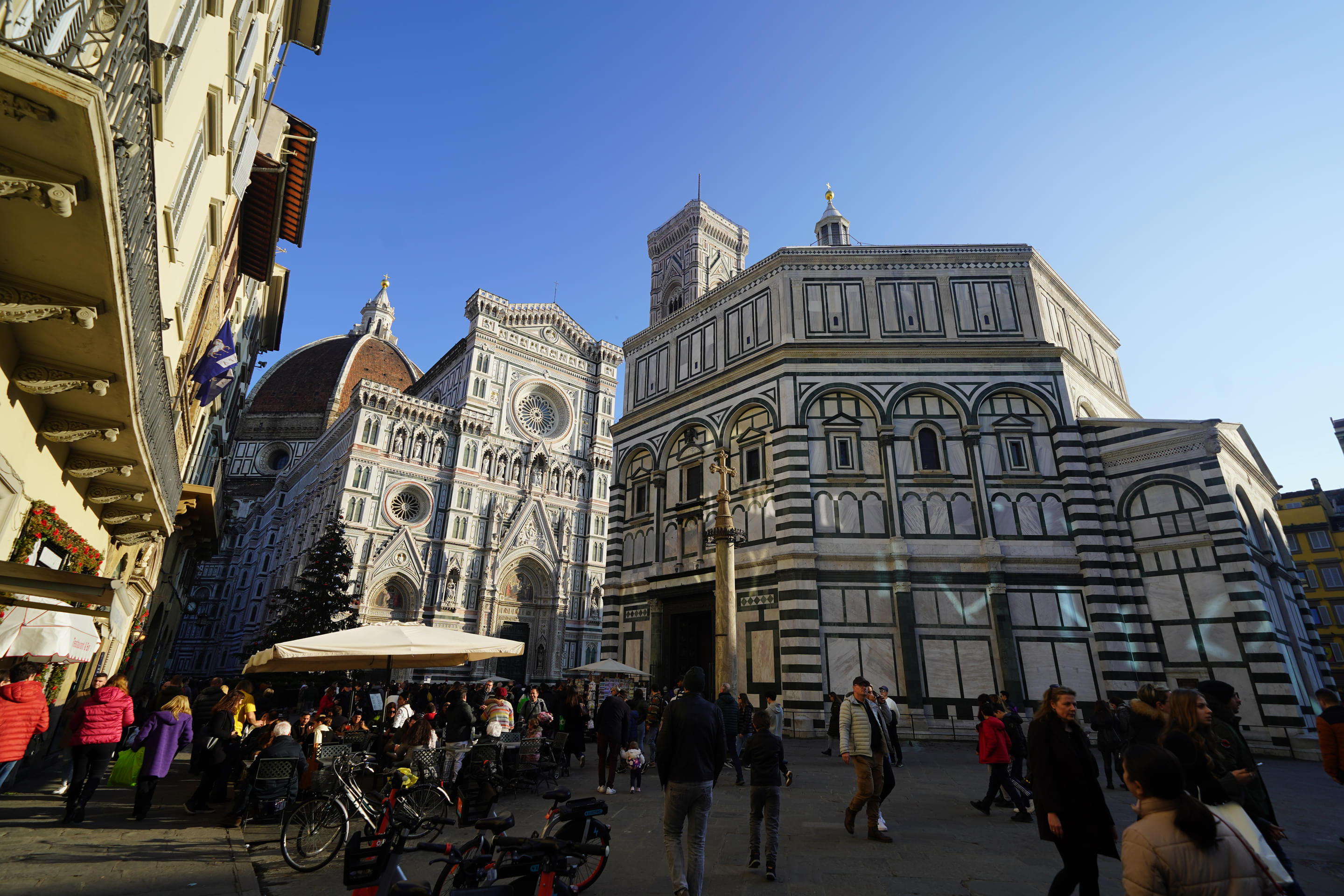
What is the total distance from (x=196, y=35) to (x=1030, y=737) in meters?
10.6

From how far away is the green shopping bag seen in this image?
8.99 metres

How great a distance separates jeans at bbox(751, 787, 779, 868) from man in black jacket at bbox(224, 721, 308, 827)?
491 centimetres

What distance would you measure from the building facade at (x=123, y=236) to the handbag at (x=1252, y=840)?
6.22 m

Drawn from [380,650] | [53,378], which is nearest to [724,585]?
[380,650]

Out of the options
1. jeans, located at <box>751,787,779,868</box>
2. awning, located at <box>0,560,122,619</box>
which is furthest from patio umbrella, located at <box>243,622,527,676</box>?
jeans, located at <box>751,787,779,868</box>

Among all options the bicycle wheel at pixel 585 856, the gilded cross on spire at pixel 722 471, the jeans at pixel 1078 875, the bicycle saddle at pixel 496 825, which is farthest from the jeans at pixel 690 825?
the gilded cross on spire at pixel 722 471

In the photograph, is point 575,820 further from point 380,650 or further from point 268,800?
point 380,650

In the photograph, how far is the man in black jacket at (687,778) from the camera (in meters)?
4.81

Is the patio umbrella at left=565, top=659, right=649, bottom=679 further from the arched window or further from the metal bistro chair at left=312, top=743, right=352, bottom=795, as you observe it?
the arched window

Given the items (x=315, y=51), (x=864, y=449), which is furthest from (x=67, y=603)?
(x=864, y=449)

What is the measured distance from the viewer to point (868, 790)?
21.9 feet

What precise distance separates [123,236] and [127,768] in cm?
866

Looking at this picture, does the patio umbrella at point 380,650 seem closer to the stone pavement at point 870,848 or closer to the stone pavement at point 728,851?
the stone pavement at point 728,851

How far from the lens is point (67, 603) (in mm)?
7422
